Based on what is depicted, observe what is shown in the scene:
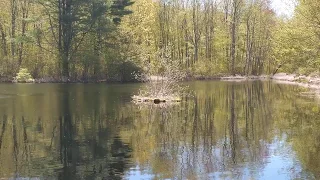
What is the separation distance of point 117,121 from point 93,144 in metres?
5.25

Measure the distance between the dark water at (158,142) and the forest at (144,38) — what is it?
641 inches

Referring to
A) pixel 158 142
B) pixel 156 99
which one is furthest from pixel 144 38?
pixel 158 142

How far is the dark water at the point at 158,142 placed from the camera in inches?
447

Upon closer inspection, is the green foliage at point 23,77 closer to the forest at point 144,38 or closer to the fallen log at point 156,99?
the forest at point 144,38

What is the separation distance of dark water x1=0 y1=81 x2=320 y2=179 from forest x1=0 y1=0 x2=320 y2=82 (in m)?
16.3

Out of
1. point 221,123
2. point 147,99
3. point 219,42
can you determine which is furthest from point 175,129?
point 219,42

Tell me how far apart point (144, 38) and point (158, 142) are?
4652 centimetres

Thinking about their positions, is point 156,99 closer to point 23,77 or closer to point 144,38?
point 23,77

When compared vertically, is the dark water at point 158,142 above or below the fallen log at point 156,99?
below

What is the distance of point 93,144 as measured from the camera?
14734mm

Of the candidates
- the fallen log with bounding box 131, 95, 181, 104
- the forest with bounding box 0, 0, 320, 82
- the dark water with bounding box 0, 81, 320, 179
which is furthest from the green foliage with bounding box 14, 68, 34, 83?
the fallen log with bounding box 131, 95, 181, 104

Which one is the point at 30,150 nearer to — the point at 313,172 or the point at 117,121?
the point at 117,121

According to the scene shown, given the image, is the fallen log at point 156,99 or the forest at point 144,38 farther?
the forest at point 144,38

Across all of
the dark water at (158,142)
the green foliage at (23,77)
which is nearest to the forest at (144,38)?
the green foliage at (23,77)
